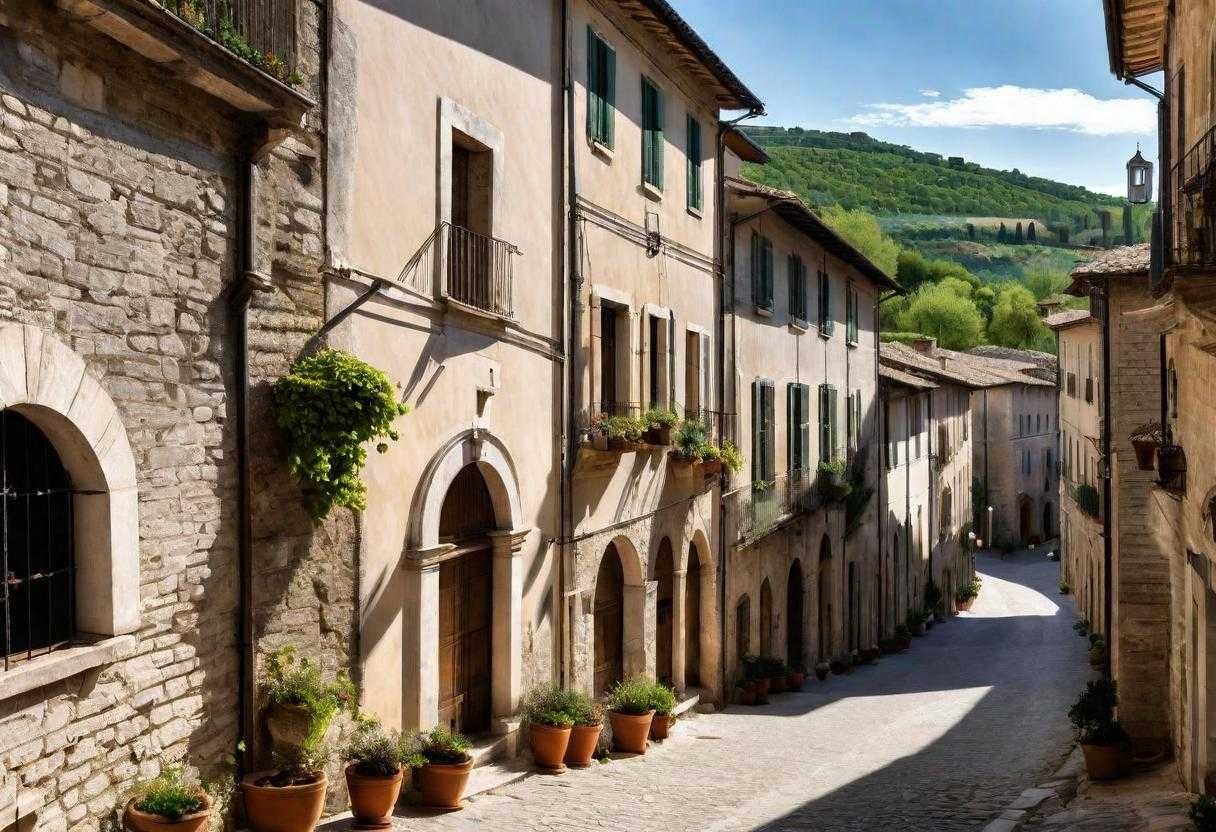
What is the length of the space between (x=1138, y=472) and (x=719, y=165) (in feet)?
27.0

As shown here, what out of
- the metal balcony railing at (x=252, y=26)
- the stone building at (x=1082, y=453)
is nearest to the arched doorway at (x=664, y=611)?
the metal balcony railing at (x=252, y=26)

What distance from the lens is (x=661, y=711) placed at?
1542cm

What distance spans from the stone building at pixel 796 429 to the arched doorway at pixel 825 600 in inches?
1.8

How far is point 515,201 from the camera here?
13266 mm

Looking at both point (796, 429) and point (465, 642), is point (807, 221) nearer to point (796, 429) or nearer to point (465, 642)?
point (796, 429)

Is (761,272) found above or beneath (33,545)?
above

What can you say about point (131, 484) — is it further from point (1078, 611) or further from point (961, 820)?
point (1078, 611)

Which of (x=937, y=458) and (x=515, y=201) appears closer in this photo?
(x=515, y=201)

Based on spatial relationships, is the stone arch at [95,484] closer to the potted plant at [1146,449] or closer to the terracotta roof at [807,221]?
the potted plant at [1146,449]

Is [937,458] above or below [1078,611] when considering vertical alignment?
above

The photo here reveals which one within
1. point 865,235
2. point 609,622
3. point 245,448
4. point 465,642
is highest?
point 865,235

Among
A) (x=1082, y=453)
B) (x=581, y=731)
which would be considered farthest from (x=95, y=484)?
(x=1082, y=453)

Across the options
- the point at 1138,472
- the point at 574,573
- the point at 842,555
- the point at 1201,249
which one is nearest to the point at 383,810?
the point at 574,573

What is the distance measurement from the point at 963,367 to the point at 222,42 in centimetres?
5001
